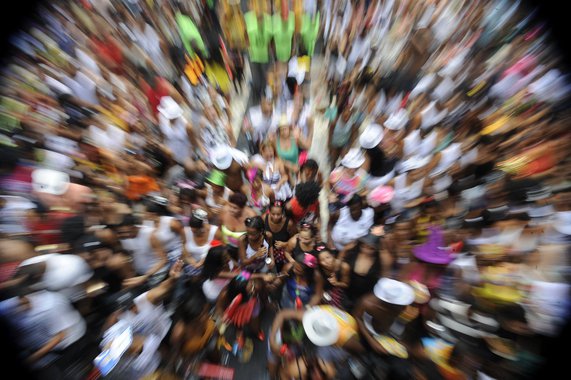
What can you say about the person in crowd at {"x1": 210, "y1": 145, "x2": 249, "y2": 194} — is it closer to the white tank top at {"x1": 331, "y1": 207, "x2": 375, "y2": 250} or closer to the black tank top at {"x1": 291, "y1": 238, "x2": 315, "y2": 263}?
the black tank top at {"x1": 291, "y1": 238, "x2": 315, "y2": 263}

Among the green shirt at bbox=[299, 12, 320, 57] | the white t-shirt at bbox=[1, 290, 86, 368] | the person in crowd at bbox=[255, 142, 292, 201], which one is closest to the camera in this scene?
the white t-shirt at bbox=[1, 290, 86, 368]

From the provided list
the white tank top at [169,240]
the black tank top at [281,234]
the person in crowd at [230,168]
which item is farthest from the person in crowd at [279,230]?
the white tank top at [169,240]

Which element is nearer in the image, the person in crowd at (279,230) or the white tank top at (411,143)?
the person in crowd at (279,230)

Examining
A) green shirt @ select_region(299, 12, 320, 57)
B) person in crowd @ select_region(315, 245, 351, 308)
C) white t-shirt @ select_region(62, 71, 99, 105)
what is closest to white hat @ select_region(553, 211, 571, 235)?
person in crowd @ select_region(315, 245, 351, 308)

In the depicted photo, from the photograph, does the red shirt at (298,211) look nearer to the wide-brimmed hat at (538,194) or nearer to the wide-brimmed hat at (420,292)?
the wide-brimmed hat at (420,292)

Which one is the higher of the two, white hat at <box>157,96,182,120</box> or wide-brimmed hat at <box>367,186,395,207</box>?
white hat at <box>157,96,182,120</box>

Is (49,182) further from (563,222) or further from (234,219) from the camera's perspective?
(563,222)
